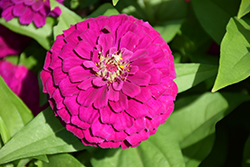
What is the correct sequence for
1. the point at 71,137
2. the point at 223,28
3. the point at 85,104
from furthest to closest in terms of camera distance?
the point at 223,28 < the point at 71,137 < the point at 85,104

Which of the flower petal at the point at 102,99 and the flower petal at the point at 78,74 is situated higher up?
the flower petal at the point at 78,74

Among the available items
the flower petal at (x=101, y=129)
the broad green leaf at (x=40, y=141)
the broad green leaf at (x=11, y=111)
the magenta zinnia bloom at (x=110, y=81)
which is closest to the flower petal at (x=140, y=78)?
the magenta zinnia bloom at (x=110, y=81)

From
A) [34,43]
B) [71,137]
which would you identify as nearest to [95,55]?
[71,137]

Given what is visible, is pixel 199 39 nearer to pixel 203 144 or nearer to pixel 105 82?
pixel 203 144

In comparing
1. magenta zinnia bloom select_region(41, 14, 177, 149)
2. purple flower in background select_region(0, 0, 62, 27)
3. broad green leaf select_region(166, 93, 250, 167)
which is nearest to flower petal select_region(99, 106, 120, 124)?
magenta zinnia bloom select_region(41, 14, 177, 149)

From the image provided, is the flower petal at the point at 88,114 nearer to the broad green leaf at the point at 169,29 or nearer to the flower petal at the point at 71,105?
the flower petal at the point at 71,105

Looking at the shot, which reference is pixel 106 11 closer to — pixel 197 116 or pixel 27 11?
pixel 27 11
